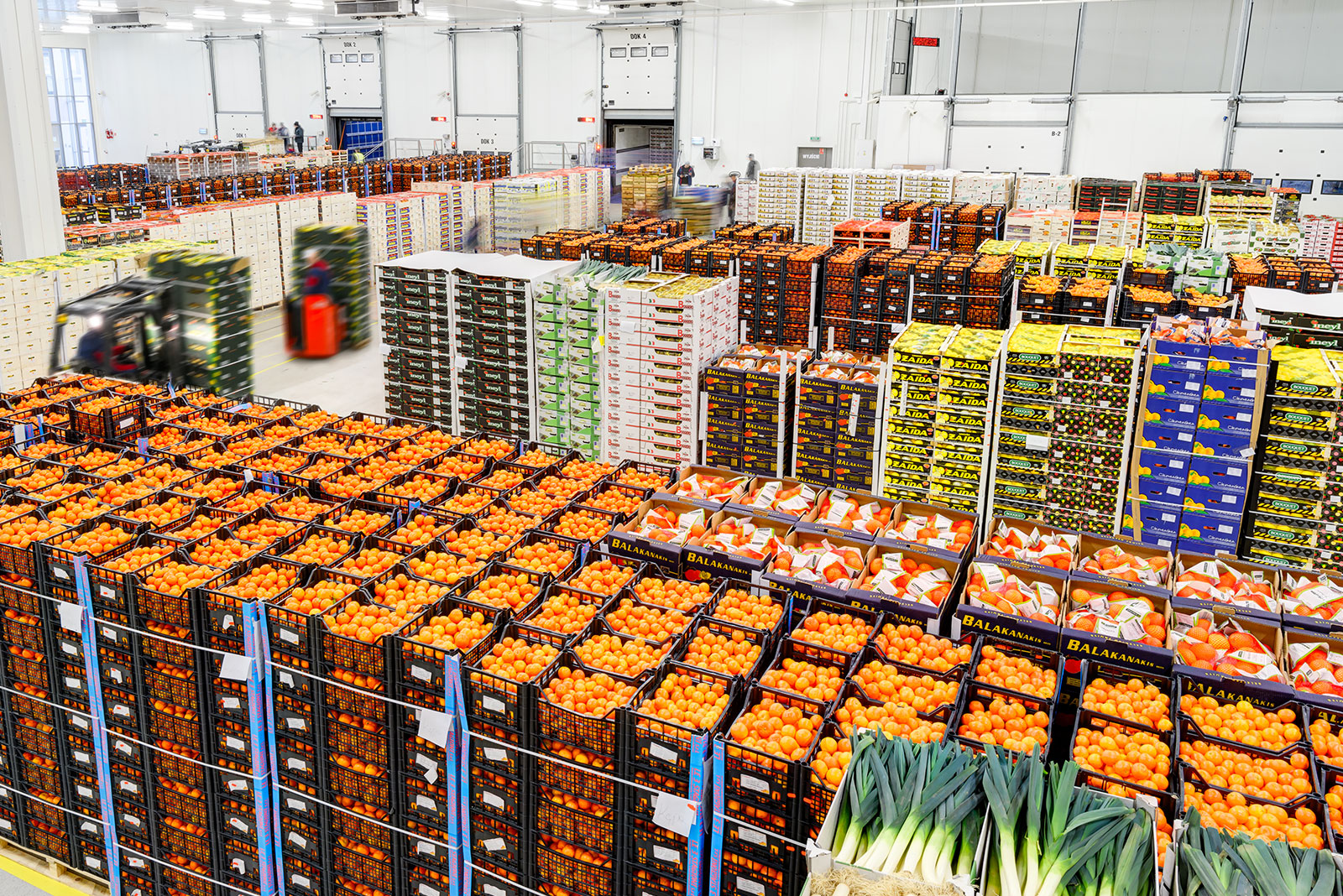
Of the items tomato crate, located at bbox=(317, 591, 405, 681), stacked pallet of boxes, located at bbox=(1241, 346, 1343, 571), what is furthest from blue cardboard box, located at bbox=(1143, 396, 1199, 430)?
tomato crate, located at bbox=(317, 591, 405, 681)

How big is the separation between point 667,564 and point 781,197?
1713cm

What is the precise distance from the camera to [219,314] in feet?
30.9

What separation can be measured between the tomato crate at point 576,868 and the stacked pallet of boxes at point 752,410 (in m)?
5.99

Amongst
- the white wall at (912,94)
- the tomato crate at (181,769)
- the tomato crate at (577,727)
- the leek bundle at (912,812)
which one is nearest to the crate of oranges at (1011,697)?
the leek bundle at (912,812)

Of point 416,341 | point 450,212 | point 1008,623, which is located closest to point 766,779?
point 1008,623

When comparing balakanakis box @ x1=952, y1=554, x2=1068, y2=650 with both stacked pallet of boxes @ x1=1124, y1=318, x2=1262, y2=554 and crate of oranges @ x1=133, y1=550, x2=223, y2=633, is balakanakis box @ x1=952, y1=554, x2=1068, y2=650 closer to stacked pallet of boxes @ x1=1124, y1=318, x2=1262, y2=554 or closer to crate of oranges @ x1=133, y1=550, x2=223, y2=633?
stacked pallet of boxes @ x1=1124, y1=318, x2=1262, y2=554

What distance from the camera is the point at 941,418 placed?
8.40 metres

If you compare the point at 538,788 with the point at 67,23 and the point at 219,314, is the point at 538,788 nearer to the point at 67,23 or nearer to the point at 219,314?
the point at 219,314

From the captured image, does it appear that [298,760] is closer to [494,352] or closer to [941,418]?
[941,418]

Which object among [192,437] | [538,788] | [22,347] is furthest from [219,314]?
[538,788]

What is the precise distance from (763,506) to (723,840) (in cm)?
231

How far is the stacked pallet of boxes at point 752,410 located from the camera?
954 centimetres

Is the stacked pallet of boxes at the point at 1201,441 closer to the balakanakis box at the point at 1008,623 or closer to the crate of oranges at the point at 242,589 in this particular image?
the balakanakis box at the point at 1008,623

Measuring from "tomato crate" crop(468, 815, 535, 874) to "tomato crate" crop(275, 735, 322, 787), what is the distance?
829 mm
